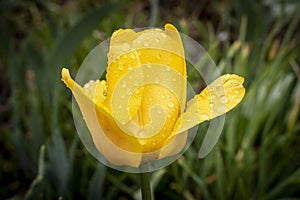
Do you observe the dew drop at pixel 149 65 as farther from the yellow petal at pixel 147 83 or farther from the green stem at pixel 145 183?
the green stem at pixel 145 183

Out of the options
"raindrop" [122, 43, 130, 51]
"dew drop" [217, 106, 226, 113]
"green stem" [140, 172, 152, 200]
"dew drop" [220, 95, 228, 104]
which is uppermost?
"raindrop" [122, 43, 130, 51]

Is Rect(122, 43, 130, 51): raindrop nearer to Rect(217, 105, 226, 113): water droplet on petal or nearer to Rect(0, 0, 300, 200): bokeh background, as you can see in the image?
Rect(217, 105, 226, 113): water droplet on petal

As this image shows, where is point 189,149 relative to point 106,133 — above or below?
above

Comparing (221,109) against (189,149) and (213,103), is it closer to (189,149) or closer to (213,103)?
(213,103)

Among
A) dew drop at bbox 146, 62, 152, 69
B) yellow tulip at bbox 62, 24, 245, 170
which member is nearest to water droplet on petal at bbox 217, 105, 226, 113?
yellow tulip at bbox 62, 24, 245, 170

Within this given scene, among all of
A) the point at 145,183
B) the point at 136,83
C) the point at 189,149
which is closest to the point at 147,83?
the point at 136,83

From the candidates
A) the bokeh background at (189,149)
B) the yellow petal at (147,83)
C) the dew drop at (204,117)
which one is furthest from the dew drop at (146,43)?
the bokeh background at (189,149)

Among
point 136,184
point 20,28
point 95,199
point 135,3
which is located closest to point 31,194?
point 95,199
